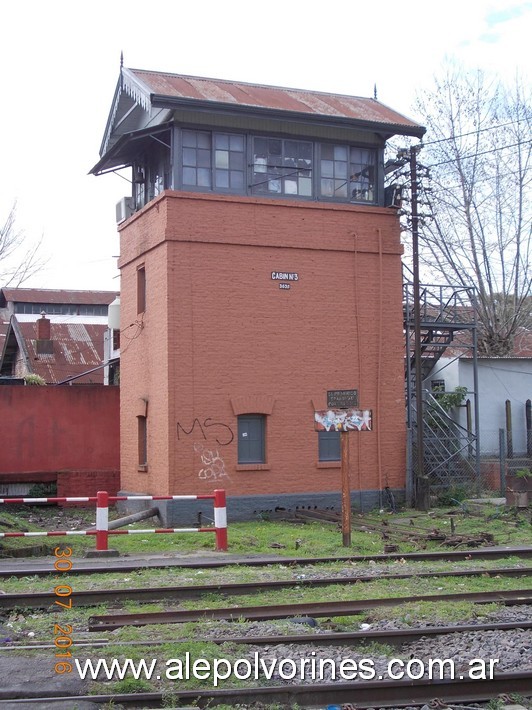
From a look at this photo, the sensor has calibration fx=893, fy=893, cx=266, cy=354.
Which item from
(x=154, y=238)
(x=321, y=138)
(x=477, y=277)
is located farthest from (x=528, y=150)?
(x=154, y=238)

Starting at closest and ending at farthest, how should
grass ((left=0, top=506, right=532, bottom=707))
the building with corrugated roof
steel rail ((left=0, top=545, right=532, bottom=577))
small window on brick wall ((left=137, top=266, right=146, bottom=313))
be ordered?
grass ((left=0, top=506, right=532, bottom=707)) < steel rail ((left=0, top=545, right=532, bottom=577)) < small window on brick wall ((left=137, top=266, right=146, bottom=313)) < the building with corrugated roof

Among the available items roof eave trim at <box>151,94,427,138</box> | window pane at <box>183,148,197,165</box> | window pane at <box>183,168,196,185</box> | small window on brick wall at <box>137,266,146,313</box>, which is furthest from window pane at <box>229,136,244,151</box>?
small window on brick wall at <box>137,266,146,313</box>

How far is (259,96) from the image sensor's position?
22.6 metres

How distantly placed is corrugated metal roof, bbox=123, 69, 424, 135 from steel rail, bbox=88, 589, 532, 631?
13348mm

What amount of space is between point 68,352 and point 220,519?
26169 mm

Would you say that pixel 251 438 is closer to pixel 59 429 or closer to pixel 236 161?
pixel 236 161

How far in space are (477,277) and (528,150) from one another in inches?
172

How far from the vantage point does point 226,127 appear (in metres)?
21.4

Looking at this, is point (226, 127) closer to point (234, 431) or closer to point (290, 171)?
point (290, 171)

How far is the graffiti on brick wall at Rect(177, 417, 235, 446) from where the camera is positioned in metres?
20.8

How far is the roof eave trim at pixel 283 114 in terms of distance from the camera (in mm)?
20156

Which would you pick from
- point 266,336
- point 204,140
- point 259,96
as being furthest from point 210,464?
point 259,96

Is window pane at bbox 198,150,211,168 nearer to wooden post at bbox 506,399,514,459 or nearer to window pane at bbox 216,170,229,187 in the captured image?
window pane at bbox 216,170,229,187

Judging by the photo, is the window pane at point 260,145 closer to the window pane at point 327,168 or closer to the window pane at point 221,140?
the window pane at point 221,140
